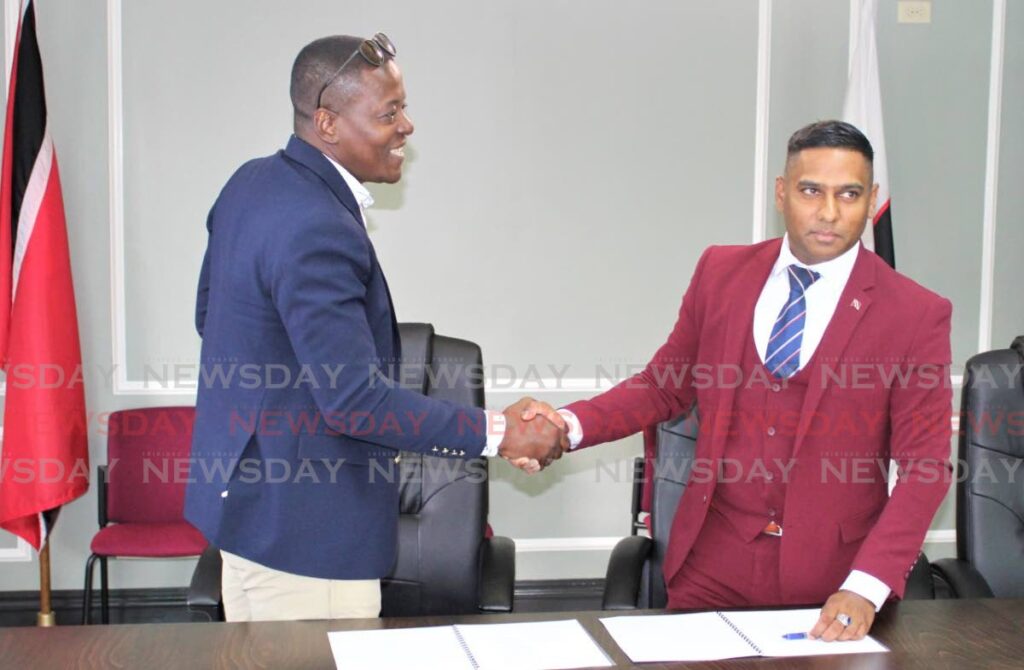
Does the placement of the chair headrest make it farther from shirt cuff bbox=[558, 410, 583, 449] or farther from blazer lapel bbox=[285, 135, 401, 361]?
blazer lapel bbox=[285, 135, 401, 361]

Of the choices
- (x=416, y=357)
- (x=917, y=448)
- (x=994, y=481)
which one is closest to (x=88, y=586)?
(x=416, y=357)

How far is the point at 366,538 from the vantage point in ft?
7.13

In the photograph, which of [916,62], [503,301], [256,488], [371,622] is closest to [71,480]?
[503,301]

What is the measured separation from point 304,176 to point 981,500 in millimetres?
1835

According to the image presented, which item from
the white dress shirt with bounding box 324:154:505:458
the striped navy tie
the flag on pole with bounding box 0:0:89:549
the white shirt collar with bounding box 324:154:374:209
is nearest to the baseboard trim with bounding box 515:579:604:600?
the flag on pole with bounding box 0:0:89:549

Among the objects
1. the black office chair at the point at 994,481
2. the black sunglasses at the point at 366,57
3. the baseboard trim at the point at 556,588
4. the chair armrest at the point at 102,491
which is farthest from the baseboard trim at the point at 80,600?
the black sunglasses at the point at 366,57

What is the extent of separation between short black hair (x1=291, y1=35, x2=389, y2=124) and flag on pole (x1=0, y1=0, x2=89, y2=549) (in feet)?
6.51

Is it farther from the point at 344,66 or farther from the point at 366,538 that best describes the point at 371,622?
the point at 344,66

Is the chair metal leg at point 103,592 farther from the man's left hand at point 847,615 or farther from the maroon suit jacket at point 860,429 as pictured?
the man's left hand at point 847,615

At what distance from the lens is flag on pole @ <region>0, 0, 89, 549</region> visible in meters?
3.80

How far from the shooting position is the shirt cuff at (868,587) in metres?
2.02

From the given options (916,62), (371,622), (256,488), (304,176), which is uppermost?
(916,62)

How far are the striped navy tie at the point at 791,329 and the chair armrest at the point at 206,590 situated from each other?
1348mm

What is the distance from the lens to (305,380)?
211 centimetres
